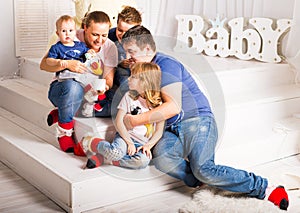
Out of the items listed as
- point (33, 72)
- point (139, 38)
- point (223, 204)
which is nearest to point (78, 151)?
point (139, 38)

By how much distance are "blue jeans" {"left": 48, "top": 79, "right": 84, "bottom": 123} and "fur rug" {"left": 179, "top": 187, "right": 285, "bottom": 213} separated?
2.15ft

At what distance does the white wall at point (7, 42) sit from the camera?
10.9ft

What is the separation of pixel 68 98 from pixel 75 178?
427 millimetres

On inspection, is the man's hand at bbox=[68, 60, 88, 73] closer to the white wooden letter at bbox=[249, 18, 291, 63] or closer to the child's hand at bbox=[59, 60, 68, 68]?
the child's hand at bbox=[59, 60, 68, 68]

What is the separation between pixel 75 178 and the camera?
6.66 feet

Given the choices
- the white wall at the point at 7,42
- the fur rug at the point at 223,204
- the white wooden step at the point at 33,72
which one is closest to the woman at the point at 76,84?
the fur rug at the point at 223,204

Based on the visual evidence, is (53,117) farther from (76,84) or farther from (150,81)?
(150,81)

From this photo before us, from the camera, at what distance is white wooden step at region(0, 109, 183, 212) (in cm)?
202

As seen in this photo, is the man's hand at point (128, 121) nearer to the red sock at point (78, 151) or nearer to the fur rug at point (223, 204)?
the red sock at point (78, 151)

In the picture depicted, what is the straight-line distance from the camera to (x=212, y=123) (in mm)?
2242

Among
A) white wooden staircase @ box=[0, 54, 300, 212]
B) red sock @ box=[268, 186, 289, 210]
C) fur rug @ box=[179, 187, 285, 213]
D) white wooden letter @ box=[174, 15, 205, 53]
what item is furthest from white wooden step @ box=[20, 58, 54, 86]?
red sock @ box=[268, 186, 289, 210]

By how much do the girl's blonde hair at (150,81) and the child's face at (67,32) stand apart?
395mm

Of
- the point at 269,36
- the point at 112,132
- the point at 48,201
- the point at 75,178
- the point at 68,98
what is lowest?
the point at 48,201

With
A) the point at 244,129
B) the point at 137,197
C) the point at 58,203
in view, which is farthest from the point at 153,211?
the point at 244,129
